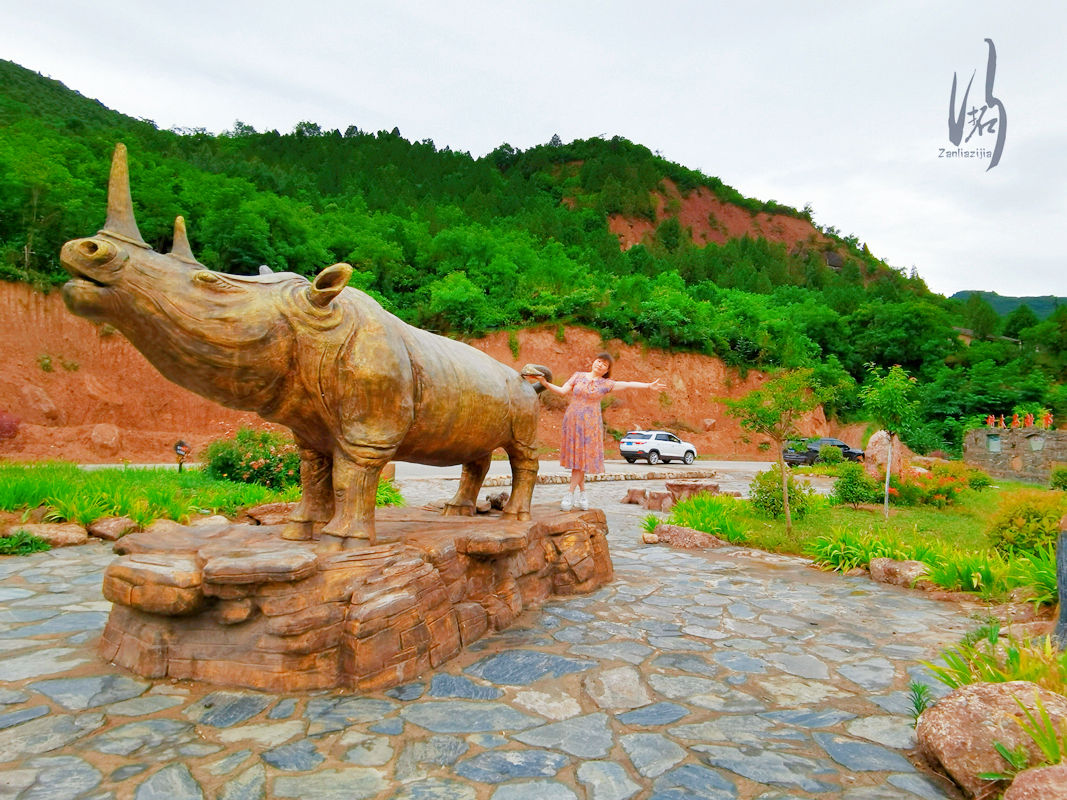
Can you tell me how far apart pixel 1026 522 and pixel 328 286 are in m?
6.97

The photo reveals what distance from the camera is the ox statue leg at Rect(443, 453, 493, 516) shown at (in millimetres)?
4832

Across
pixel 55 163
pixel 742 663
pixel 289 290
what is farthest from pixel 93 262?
pixel 55 163

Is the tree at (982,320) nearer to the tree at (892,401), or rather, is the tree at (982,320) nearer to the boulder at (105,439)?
the tree at (892,401)

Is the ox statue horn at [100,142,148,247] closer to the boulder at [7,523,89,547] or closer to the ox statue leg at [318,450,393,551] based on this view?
the ox statue leg at [318,450,393,551]

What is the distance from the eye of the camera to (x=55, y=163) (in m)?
19.9

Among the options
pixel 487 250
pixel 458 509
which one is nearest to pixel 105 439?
pixel 458 509

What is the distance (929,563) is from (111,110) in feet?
151

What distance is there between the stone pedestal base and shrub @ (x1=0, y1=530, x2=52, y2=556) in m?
→ 3.04

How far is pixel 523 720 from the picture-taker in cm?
277

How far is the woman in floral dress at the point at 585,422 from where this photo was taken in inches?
248

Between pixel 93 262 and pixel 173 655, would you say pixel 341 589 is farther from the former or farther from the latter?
pixel 93 262

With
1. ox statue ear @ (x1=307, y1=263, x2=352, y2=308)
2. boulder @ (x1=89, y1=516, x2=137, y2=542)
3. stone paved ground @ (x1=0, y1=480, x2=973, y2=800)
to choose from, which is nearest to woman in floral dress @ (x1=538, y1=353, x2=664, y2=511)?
stone paved ground @ (x1=0, y1=480, x2=973, y2=800)

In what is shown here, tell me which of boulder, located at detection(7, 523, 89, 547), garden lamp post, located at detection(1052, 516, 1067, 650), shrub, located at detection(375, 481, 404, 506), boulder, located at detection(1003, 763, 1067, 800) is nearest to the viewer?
boulder, located at detection(1003, 763, 1067, 800)

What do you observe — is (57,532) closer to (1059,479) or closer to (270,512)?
(270,512)
